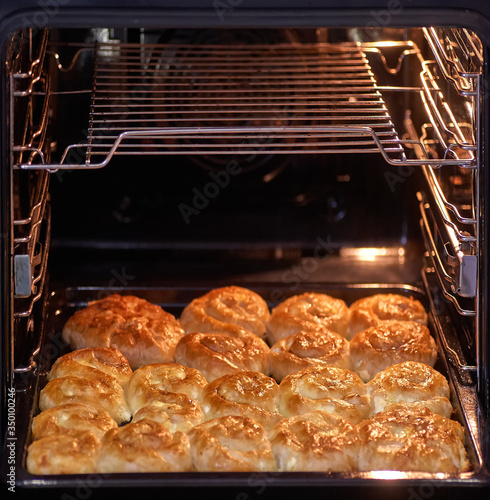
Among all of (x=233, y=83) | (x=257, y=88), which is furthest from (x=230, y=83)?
(x=257, y=88)

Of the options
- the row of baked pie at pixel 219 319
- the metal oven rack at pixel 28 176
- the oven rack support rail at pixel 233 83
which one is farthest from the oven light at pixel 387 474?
the oven rack support rail at pixel 233 83

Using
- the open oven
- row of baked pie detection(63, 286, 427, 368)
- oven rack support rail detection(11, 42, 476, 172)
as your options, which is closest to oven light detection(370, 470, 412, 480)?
the open oven

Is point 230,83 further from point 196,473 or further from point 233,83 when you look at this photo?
point 196,473

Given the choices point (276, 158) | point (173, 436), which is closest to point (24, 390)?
point (173, 436)

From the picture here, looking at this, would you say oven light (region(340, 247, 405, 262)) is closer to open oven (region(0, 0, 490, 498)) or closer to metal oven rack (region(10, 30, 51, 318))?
open oven (region(0, 0, 490, 498))

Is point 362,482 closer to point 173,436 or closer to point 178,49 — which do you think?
point 173,436

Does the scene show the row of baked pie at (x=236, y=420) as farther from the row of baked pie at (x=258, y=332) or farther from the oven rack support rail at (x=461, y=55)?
the oven rack support rail at (x=461, y=55)

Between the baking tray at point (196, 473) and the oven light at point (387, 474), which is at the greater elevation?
the oven light at point (387, 474)
